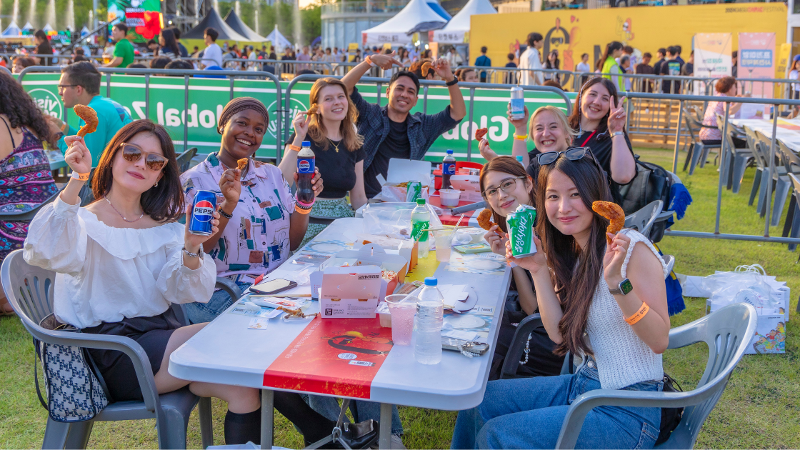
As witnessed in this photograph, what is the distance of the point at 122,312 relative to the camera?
7.89 feet

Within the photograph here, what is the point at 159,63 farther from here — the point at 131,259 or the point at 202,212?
the point at 202,212

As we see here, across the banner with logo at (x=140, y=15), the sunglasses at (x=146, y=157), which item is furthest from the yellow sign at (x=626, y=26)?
the sunglasses at (x=146, y=157)

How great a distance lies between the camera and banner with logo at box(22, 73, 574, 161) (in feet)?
20.7

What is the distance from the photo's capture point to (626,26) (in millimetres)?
20844

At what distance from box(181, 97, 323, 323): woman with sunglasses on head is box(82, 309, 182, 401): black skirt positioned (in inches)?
18.4

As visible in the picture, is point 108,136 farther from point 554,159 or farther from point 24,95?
point 554,159

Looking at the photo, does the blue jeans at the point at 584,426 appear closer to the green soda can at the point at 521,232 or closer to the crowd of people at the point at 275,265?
the crowd of people at the point at 275,265

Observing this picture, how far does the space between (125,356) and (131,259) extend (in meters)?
0.37

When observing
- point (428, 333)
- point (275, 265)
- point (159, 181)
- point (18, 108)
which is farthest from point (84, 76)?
point (428, 333)

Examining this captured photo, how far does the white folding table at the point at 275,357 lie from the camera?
1.70 m

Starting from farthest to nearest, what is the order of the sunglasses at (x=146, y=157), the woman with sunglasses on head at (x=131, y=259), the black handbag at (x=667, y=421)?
1. the sunglasses at (x=146, y=157)
2. the woman with sunglasses on head at (x=131, y=259)
3. the black handbag at (x=667, y=421)

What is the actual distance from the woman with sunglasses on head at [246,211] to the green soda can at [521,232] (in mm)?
1375

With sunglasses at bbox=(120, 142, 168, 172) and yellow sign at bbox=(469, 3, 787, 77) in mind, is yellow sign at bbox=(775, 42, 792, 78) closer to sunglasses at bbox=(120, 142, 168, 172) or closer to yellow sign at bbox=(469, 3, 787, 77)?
yellow sign at bbox=(469, 3, 787, 77)

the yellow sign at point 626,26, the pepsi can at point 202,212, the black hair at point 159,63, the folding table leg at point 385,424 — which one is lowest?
the folding table leg at point 385,424
